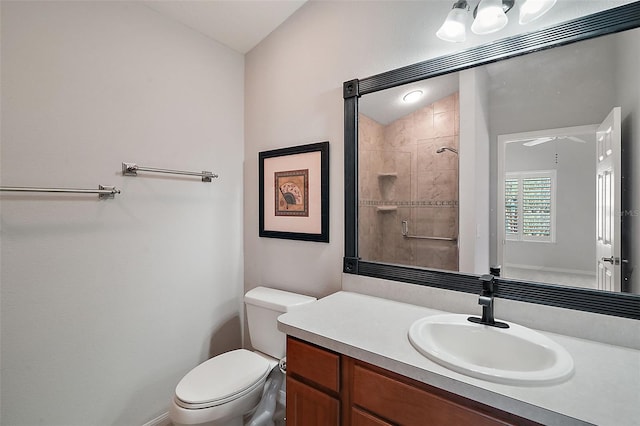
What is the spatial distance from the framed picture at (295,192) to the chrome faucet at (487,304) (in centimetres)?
87

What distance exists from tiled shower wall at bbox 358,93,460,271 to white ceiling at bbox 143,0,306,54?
94 cm

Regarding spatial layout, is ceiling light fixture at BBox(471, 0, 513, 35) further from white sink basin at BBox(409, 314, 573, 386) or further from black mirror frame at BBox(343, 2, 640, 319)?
white sink basin at BBox(409, 314, 573, 386)

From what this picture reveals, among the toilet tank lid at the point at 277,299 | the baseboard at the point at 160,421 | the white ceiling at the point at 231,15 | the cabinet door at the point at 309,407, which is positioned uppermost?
the white ceiling at the point at 231,15

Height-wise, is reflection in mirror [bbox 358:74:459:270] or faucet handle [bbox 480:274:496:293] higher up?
reflection in mirror [bbox 358:74:459:270]

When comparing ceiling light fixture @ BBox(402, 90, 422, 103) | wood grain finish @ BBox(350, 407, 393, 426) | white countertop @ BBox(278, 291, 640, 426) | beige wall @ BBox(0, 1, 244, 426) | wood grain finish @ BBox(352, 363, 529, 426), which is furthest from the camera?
ceiling light fixture @ BBox(402, 90, 422, 103)

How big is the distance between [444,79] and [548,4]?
0.41 m

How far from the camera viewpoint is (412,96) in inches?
58.4

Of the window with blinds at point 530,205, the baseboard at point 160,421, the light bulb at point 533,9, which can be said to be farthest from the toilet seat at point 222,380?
the light bulb at point 533,9

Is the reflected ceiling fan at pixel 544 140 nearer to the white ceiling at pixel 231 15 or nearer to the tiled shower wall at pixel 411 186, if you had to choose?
the tiled shower wall at pixel 411 186

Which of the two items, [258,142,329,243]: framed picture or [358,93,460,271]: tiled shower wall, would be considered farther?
[258,142,329,243]: framed picture

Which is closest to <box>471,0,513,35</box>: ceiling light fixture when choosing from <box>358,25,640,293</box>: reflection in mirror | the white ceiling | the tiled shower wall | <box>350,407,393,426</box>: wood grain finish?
<box>358,25,640,293</box>: reflection in mirror

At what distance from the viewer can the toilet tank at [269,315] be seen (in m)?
1.72

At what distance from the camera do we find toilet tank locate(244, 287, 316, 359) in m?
1.72

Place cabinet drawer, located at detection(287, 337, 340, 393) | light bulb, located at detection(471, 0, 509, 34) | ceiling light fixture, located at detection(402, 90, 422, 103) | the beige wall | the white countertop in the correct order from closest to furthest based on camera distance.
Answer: the white countertop → cabinet drawer, located at detection(287, 337, 340, 393) → light bulb, located at detection(471, 0, 509, 34) → the beige wall → ceiling light fixture, located at detection(402, 90, 422, 103)
